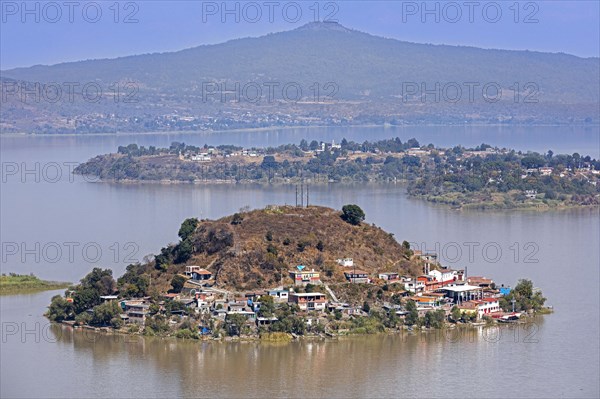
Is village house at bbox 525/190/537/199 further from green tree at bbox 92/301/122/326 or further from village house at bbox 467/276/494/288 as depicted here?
green tree at bbox 92/301/122/326

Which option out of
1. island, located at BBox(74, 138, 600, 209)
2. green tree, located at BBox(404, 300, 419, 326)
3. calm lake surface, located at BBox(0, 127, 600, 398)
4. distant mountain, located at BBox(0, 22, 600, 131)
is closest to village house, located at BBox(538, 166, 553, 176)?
island, located at BBox(74, 138, 600, 209)

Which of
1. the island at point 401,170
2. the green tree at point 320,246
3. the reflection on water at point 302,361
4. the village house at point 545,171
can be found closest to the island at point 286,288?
the green tree at point 320,246

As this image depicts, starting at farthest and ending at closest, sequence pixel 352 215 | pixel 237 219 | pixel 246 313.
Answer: pixel 352 215
pixel 237 219
pixel 246 313

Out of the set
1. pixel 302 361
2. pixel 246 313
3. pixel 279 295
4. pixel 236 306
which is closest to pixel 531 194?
pixel 279 295

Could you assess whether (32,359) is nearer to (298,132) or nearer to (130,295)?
(130,295)

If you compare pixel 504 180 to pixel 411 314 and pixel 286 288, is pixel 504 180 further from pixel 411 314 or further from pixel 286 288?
pixel 411 314

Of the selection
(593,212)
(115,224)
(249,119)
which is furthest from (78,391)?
(249,119)
